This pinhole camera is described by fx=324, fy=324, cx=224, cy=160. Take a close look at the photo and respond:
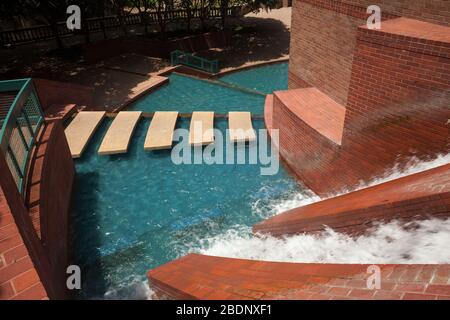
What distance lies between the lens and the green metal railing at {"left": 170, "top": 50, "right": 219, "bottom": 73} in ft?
62.4

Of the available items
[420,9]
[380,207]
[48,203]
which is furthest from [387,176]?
[48,203]

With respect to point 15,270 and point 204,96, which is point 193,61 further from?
point 15,270

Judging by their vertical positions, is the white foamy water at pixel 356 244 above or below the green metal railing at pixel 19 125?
below

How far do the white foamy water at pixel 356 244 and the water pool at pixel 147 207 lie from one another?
0.47 m

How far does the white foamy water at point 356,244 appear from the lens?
4.20 meters

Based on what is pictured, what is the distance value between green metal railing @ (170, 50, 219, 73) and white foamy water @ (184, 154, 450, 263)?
1264 centimetres

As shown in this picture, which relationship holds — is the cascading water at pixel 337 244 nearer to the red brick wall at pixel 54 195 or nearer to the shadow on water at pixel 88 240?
the shadow on water at pixel 88 240

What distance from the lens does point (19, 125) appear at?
682 cm

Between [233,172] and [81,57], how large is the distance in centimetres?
1453

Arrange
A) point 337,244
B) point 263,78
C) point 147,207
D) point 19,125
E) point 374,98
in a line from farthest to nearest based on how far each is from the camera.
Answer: point 263,78 → point 147,207 → point 374,98 → point 19,125 → point 337,244

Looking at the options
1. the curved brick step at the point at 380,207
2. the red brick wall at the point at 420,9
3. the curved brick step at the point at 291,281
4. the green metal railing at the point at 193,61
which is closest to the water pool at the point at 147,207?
the curved brick step at the point at 291,281

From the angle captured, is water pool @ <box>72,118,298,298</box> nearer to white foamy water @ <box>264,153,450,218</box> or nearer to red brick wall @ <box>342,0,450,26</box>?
white foamy water @ <box>264,153,450,218</box>

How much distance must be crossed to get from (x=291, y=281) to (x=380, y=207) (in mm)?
2004

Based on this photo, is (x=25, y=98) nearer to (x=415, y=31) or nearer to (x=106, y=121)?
(x=106, y=121)
